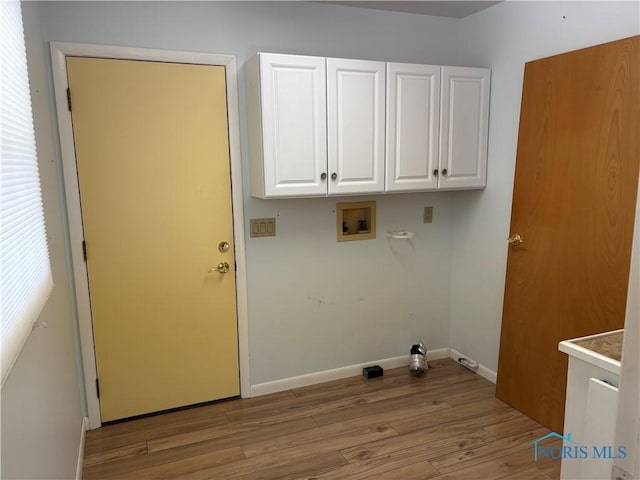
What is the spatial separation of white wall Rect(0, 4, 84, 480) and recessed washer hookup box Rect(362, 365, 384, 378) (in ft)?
5.94

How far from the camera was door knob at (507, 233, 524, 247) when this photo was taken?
2758 mm

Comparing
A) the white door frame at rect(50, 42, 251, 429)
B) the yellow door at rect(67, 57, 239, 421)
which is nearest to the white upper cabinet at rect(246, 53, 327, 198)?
the white door frame at rect(50, 42, 251, 429)

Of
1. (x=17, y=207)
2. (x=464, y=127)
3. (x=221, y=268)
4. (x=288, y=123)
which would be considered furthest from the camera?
(x=464, y=127)

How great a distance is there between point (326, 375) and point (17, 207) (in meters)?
2.33

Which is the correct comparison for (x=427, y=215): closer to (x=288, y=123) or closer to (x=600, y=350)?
(x=288, y=123)

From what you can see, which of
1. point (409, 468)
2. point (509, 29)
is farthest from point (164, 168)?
point (509, 29)

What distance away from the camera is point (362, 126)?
2705 millimetres

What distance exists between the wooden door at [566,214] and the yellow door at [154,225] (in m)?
1.78

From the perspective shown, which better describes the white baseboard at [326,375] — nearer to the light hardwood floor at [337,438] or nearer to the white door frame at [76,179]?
the light hardwood floor at [337,438]

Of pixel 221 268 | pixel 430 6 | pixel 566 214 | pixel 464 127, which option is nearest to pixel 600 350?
pixel 566 214

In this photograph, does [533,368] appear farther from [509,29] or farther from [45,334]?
[45,334]

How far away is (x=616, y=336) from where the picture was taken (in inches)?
62.2

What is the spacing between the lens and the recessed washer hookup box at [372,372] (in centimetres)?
325

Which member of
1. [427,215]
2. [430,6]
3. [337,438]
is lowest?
[337,438]
